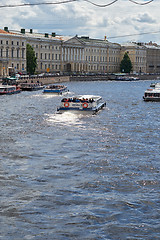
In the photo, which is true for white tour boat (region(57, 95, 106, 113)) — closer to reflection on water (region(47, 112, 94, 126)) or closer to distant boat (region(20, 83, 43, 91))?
reflection on water (region(47, 112, 94, 126))

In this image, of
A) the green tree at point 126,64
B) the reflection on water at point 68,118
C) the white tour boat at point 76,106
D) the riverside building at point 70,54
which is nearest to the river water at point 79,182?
the reflection on water at point 68,118

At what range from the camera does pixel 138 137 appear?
2638cm

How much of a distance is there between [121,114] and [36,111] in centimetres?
714

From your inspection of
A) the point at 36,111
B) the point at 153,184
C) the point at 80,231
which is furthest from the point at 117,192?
the point at 36,111

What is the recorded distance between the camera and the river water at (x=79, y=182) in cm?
1273

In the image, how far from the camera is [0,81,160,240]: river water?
12.7 metres

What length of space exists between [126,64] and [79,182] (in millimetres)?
146038

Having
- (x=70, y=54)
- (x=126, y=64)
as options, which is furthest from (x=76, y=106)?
A: (x=126, y=64)

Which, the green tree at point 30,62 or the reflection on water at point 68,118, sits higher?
the green tree at point 30,62

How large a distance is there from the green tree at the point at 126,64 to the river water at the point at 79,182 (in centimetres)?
13180

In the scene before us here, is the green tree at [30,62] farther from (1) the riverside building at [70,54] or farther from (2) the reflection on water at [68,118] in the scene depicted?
(2) the reflection on water at [68,118]

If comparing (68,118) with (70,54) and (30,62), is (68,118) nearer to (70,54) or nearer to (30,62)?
(30,62)

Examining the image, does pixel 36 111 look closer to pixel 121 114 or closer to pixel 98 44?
pixel 121 114

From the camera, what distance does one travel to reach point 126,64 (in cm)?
16038
